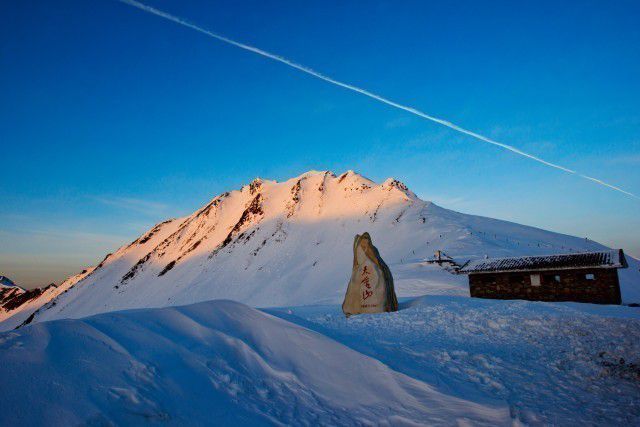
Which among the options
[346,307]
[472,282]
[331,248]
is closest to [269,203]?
[331,248]

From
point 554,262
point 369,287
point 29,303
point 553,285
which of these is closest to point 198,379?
point 369,287

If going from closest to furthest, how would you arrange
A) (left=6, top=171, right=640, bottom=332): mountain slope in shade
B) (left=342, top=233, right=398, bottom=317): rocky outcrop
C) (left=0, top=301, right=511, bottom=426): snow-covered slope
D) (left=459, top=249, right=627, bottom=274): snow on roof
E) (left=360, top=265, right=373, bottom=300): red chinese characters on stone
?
(left=0, top=301, right=511, bottom=426): snow-covered slope, (left=342, top=233, right=398, bottom=317): rocky outcrop, (left=360, top=265, right=373, bottom=300): red chinese characters on stone, (left=459, top=249, right=627, bottom=274): snow on roof, (left=6, top=171, right=640, bottom=332): mountain slope in shade

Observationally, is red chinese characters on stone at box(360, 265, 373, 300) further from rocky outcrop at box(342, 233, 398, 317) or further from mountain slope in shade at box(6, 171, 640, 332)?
mountain slope in shade at box(6, 171, 640, 332)

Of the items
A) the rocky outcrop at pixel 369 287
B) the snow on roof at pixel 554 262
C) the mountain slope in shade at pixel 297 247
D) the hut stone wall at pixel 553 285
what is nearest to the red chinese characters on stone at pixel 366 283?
the rocky outcrop at pixel 369 287

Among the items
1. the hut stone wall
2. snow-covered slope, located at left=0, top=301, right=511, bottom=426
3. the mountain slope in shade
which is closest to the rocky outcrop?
snow-covered slope, located at left=0, top=301, right=511, bottom=426

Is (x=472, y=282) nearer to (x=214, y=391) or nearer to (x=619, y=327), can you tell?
(x=619, y=327)

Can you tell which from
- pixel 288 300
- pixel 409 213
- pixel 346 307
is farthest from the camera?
pixel 409 213

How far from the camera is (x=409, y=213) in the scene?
184 ft

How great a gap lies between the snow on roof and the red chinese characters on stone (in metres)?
10.9

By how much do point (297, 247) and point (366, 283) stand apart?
48.3 metres

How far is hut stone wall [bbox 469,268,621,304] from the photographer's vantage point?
20.9m

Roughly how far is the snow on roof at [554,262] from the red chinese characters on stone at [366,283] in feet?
35.8

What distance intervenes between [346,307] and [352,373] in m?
10.8

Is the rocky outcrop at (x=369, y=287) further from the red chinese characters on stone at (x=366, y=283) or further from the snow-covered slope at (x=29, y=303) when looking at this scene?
the snow-covered slope at (x=29, y=303)
